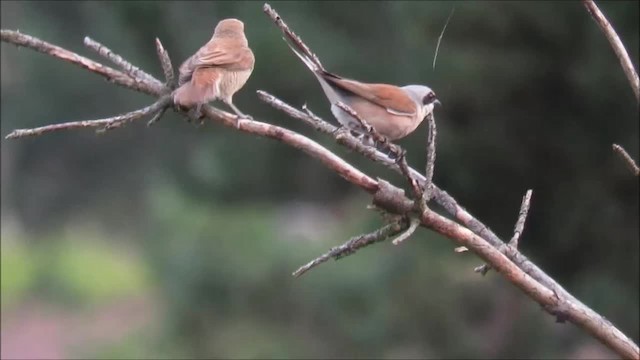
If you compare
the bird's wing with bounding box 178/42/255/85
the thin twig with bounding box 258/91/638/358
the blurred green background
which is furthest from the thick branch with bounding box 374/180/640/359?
the blurred green background

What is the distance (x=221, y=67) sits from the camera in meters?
2.15

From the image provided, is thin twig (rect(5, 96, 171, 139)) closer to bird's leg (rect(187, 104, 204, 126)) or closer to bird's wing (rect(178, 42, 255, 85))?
bird's leg (rect(187, 104, 204, 126))

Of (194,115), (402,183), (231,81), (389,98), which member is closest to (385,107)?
(389,98)

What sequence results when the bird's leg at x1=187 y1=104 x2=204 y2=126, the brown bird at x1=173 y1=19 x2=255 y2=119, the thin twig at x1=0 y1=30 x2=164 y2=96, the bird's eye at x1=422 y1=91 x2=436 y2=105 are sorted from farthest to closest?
the bird's eye at x1=422 y1=91 x2=436 y2=105 < the brown bird at x1=173 y1=19 x2=255 y2=119 < the bird's leg at x1=187 y1=104 x2=204 y2=126 < the thin twig at x1=0 y1=30 x2=164 y2=96

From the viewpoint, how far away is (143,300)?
550 inches

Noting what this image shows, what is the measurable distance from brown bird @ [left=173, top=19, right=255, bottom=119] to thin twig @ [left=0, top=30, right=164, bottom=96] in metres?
0.24

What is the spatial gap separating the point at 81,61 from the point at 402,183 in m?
2.70

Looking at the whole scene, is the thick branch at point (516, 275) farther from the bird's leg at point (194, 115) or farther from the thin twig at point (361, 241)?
the bird's leg at point (194, 115)

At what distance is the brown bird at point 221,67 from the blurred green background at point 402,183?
5.69ft

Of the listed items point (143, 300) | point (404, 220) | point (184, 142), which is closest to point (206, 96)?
point (404, 220)

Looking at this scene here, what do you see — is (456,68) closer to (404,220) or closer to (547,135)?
(547,135)

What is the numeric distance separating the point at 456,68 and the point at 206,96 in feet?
8.04

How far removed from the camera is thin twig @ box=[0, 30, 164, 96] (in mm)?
1329

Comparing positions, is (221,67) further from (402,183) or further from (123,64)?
(402,183)
